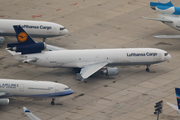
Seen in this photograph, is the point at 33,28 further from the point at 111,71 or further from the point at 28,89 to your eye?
the point at 28,89

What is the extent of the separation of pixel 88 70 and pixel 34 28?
19.0 meters

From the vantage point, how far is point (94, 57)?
6944 centimetres

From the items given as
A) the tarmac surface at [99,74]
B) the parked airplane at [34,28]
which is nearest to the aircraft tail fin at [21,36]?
the tarmac surface at [99,74]

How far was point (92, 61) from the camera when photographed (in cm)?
6931

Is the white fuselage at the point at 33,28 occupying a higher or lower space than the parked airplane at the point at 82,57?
higher

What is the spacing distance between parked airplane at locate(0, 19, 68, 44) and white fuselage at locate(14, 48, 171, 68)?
43.1 feet

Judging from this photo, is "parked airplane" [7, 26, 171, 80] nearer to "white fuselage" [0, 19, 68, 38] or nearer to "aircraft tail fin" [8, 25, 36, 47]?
"aircraft tail fin" [8, 25, 36, 47]

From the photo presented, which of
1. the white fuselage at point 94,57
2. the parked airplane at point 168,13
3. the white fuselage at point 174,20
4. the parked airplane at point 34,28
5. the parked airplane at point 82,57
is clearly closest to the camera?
the parked airplane at point 82,57

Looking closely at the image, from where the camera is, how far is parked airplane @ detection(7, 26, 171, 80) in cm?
6788

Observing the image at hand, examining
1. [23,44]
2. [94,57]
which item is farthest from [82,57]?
[23,44]

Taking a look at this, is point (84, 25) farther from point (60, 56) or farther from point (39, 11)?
point (60, 56)

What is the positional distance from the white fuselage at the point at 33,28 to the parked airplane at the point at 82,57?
416 inches

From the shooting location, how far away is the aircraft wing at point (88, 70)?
65688mm

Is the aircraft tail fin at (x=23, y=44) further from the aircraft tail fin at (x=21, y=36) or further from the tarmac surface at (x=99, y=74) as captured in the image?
the tarmac surface at (x=99, y=74)
